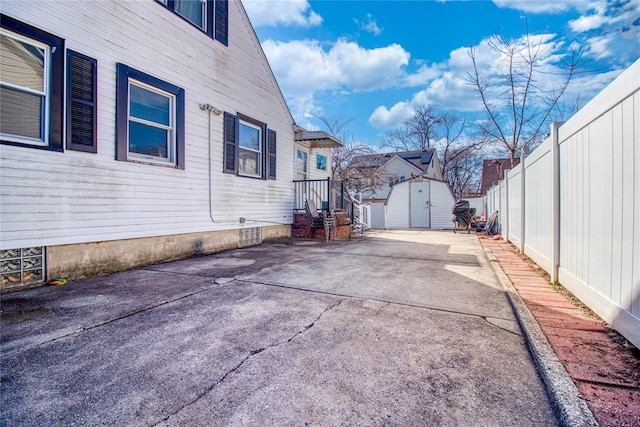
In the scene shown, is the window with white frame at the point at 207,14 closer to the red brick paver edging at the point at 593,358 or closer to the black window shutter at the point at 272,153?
the black window shutter at the point at 272,153

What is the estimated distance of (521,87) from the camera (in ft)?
32.1

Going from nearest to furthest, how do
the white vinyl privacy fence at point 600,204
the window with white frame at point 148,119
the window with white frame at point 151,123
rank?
the white vinyl privacy fence at point 600,204 → the window with white frame at point 148,119 → the window with white frame at point 151,123

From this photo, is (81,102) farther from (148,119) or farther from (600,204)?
(600,204)

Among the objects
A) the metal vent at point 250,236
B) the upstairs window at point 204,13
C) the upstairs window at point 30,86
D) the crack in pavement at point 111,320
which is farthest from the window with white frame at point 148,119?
the crack in pavement at point 111,320

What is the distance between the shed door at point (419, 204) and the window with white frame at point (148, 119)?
35.8 feet

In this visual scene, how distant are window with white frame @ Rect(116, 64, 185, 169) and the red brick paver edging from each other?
494 cm

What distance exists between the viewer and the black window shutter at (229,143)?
19.1 feet

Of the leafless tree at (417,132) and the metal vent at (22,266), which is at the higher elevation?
the leafless tree at (417,132)

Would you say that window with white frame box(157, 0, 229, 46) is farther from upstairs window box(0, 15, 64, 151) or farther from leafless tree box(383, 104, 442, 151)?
leafless tree box(383, 104, 442, 151)

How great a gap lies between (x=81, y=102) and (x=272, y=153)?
404 centimetres

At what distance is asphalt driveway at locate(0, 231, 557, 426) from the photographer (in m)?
1.23

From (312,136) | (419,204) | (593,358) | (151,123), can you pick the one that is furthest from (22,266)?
(419,204)

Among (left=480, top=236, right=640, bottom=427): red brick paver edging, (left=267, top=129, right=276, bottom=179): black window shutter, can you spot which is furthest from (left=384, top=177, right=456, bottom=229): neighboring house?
(left=480, top=236, right=640, bottom=427): red brick paver edging

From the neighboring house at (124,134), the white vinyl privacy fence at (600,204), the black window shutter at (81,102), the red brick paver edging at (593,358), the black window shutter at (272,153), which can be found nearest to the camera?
the red brick paver edging at (593,358)
